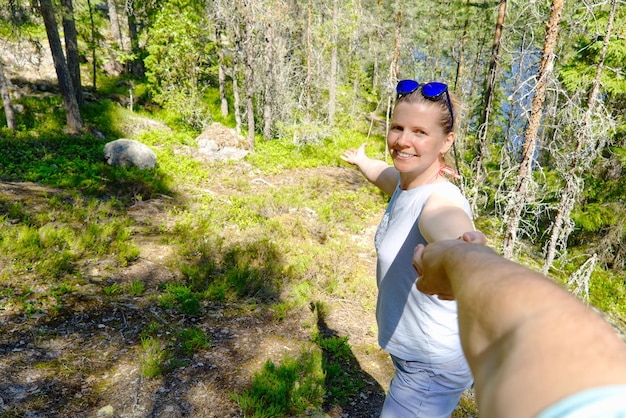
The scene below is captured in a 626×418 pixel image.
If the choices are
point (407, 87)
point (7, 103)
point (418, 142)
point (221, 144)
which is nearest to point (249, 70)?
point (221, 144)

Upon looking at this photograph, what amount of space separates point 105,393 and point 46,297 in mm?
1837

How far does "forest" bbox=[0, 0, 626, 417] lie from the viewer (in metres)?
3.71

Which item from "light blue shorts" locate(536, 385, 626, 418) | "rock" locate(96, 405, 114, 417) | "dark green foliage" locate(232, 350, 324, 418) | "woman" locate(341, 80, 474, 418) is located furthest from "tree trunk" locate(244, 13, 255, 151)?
"light blue shorts" locate(536, 385, 626, 418)

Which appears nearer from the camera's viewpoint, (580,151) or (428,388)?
(428,388)

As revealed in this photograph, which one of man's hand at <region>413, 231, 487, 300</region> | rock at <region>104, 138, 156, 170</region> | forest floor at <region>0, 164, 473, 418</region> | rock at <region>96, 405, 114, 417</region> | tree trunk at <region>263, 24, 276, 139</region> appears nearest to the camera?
man's hand at <region>413, 231, 487, 300</region>

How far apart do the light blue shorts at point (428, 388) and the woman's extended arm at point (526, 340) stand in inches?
47.9

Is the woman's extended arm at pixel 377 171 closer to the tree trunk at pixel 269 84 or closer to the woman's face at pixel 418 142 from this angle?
the woman's face at pixel 418 142

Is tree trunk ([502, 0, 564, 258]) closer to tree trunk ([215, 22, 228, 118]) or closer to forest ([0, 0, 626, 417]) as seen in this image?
forest ([0, 0, 626, 417])

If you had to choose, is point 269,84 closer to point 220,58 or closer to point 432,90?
point 220,58

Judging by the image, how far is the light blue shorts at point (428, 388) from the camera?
1.74 m

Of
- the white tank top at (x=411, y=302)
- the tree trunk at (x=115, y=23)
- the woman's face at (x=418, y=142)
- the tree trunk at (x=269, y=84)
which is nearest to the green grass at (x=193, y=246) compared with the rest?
the white tank top at (x=411, y=302)

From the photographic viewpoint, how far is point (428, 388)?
1750 mm

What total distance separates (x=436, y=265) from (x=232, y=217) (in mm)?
7718

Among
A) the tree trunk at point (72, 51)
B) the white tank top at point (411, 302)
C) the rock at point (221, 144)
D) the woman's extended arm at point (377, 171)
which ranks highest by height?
the tree trunk at point (72, 51)
